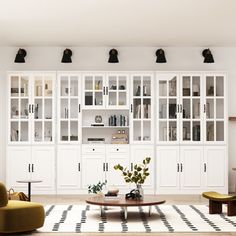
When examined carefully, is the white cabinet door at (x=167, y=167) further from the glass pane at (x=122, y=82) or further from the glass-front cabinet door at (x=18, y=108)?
the glass-front cabinet door at (x=18, y=108)

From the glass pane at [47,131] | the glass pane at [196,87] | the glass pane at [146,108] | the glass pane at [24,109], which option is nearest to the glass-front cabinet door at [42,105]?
the glass pane at [47,131]

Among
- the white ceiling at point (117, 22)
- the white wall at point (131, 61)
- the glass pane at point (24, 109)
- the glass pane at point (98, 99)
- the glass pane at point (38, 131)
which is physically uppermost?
the white ceiling at point (117, 22)

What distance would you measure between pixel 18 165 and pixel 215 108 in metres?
3.75

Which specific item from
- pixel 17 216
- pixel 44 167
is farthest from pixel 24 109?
pixel 17 216

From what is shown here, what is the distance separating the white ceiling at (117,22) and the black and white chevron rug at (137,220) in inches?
112

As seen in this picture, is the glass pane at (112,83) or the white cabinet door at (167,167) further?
the glass pane at (112,83)

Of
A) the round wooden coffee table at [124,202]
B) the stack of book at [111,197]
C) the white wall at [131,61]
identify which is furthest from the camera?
the white wall at [131,61]

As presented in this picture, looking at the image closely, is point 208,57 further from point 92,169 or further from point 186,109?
point 92,169

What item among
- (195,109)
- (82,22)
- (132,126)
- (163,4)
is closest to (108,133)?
(132,126)

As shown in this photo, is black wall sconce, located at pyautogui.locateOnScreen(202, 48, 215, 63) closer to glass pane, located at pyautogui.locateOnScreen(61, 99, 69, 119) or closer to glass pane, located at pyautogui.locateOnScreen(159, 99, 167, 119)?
glass pane, located at pyautogui.locateOnScreen(159, 99, 167, 119)

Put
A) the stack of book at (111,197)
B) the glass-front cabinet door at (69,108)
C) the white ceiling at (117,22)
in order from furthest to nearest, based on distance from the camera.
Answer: the glass-front cabinet door at (69,108) → the white ceiling at (117,22) → the stack of book at (111,197)

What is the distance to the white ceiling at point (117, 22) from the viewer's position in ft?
27.2

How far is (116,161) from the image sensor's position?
11164mm

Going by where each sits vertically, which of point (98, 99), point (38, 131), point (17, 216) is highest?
point (98, 99)
